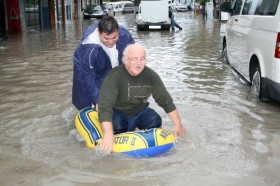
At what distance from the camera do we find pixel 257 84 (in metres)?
6.77

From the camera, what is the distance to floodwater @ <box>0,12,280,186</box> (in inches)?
157

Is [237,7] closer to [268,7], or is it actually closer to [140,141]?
[268,7]

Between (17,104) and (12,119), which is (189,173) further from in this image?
(17,104)

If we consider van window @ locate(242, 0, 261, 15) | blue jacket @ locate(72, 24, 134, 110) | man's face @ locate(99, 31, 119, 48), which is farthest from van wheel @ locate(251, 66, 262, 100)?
man's face @ locate(99, 31, 119, 48)

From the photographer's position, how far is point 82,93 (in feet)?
17.1

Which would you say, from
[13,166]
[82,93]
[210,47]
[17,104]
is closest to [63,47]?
[210,47]

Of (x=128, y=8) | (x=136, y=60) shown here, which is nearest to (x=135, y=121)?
(x=136, y=60)

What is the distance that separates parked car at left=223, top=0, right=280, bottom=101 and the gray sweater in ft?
7.35

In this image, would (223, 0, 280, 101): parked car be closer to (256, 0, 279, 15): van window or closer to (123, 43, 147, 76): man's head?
(256, 0, 279, 15): van window

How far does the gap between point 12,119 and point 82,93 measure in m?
1.41

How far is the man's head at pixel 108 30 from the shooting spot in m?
4.31

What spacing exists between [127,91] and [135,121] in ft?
1.86

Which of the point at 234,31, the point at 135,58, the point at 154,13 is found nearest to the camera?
the point at 135,58

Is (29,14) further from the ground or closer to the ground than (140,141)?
further from the ground
